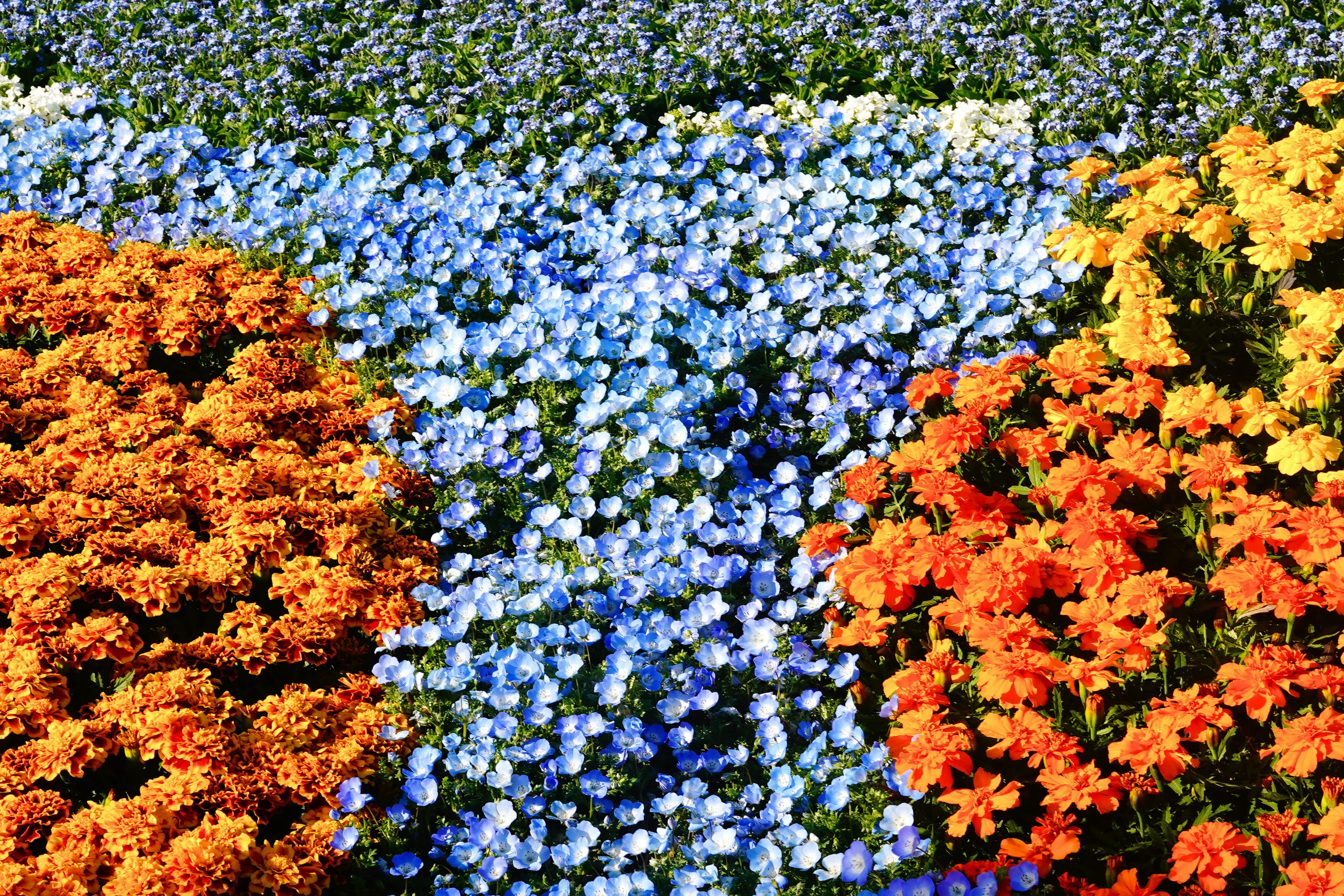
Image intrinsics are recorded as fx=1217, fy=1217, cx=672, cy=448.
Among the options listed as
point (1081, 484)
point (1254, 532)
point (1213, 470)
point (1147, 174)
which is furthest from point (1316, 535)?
point (1147, 174)

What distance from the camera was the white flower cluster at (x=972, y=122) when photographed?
5652 mm

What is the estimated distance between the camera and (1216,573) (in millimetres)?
3396

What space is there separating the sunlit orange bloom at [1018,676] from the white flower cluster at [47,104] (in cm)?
546

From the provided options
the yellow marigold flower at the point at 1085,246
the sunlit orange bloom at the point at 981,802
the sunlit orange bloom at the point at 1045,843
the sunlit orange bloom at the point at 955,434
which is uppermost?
the yellow marigold flower at the point at 1085,246

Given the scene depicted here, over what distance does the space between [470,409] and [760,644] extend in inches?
56.4

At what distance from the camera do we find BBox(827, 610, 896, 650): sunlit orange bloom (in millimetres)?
3494

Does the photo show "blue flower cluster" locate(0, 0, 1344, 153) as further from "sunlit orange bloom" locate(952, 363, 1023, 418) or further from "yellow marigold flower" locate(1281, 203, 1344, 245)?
"sunlit orange bloom" locate(952, 363, 1023, 418)

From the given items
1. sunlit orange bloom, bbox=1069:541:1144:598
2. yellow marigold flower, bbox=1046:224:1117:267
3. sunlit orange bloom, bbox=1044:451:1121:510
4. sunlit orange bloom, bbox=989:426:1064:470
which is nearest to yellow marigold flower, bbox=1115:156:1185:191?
yellow marigold flower, bbox=1046:224:1117:267

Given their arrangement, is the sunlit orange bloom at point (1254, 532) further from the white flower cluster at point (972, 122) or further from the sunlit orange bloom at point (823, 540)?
the white flower cluster at point (972, 122)

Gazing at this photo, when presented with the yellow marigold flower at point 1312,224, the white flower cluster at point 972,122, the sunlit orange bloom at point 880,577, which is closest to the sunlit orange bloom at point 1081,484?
the sunlit orange bloom at point 880,577

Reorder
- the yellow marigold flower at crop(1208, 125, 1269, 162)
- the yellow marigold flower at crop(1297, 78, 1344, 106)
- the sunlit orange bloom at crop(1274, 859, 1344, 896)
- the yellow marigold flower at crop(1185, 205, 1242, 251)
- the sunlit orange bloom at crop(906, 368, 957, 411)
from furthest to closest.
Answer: the yellow marigold flower at crop(1297, 78, 1344, 106)
the yellow marigold flower at crop(1208, 125, 1269, 162)
the yellow marigold flower at crop(1185, 205, 1242, 251)
the sunlit orange bloom at crop(906, 368, 957, 411)
the sunlit orange bloom at crop(1274, 859, 1344, 896)

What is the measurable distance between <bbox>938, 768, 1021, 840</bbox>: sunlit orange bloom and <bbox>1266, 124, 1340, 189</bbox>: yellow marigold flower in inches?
114

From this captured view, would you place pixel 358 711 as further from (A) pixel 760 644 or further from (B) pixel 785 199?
(B) pixel 785 199

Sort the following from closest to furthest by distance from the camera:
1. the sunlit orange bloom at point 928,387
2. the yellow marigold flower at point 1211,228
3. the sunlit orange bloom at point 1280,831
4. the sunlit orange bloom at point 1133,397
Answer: the sunlit orange bloom at point 1280,831 → the sunlit orange bloom at point 1133,397 → the sunlit orange bloom at point 928,387 → the yellow marigold flower at point 1211,228
